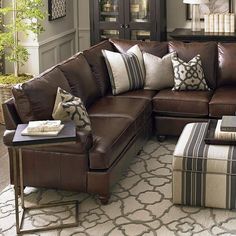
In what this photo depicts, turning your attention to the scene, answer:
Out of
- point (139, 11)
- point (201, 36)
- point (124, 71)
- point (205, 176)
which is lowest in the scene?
point (205, 176)

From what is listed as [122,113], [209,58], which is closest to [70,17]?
[209,58]

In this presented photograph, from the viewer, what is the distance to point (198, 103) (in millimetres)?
4562

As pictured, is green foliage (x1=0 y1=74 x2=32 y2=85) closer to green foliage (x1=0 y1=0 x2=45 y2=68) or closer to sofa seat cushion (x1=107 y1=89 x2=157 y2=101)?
green foliage (x1=0 y1=0 x2=45 y2=68)

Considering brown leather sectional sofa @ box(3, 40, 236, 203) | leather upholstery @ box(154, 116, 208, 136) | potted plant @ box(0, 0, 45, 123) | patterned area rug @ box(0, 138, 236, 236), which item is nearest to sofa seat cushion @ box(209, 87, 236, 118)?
brown leather sectional sofa @ box(3, 40, 236, 203)

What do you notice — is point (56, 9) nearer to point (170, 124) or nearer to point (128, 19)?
point (128, 19)

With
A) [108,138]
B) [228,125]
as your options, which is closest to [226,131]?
[228,125]

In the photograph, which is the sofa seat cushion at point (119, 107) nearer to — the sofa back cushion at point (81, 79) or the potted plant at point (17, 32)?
the sofa back cushion at point (81, 79)

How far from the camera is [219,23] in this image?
5957mm

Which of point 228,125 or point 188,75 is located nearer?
point 228,125

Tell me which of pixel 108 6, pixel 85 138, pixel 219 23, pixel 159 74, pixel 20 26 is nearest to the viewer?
pixel 85 138

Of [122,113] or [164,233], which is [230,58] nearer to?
[122,113]

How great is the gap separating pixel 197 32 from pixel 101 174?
3086 mm

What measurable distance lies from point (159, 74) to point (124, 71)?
34cm

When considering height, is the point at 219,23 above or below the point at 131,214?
above
